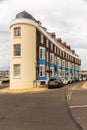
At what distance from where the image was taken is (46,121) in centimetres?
1116

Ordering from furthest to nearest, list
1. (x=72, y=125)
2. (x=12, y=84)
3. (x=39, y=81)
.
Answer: (x=39, y=81) < (x=12, y=84) < (x=72, y=125)

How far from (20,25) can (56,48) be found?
23908 millimetres

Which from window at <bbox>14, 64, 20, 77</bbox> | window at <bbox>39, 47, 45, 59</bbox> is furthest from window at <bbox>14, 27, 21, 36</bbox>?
window at <bbox>39, 47, 45, 59</bbox>

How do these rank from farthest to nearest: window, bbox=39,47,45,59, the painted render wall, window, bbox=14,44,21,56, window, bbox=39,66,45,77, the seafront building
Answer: window, bbox=39,66,45,77, window, bbox=39,47,45,59, window, bbox=14,44,21,56, the seafront building, the painted render wall

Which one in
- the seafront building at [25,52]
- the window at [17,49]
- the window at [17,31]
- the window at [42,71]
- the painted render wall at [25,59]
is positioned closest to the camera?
the painted render wall at [25,59]

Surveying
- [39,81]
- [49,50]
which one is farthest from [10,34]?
[49,50]

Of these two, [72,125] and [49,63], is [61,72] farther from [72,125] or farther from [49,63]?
[72,125]

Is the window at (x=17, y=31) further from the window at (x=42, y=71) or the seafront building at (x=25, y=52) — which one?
the window at (x=42, y=71)

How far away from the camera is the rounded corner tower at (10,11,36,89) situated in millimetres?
42188

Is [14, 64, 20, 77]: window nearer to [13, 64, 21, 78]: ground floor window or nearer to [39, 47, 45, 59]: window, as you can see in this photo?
[13, 64, 21, 78]: ground floor window

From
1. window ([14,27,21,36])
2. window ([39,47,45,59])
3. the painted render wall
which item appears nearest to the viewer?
the painted render wall

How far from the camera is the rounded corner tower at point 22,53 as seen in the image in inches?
1661

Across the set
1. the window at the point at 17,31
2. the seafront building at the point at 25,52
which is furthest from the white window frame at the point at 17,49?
the window at the point at 17,31

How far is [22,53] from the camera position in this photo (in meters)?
42.5
